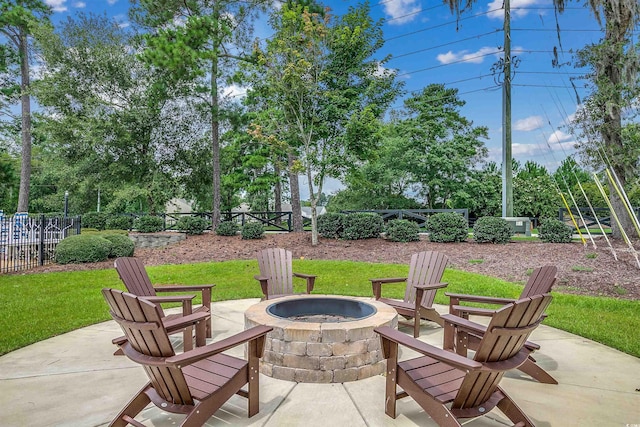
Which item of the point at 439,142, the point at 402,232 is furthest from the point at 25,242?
the point at 439,142

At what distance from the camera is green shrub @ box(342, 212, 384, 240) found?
1167cm

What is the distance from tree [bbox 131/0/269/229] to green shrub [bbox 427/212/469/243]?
29.1 feet

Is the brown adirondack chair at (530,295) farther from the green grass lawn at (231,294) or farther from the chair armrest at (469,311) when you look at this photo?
the green grass lawn at (231,294)

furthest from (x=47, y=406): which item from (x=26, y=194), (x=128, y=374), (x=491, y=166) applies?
(x=491, y=166)

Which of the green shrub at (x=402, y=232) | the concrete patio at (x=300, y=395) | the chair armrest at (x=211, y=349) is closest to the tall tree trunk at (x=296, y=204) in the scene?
the green shrub at (x=402, y=232)

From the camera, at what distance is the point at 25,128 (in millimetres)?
17703

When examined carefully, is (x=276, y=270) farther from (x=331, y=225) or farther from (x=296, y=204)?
(x=296, y=204)

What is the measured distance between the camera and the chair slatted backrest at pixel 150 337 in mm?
1991

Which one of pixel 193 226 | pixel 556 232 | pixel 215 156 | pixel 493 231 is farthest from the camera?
pixel 215 156

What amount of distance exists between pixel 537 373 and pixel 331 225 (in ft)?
29.9

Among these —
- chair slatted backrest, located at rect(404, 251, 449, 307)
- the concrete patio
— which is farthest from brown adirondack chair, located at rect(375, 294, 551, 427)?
chair slatted backrest, located at rect(404, 251, 449, 307)

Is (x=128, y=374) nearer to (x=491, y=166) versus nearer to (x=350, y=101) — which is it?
(x=350, y=101)

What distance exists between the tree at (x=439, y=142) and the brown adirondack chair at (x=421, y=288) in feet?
54.4

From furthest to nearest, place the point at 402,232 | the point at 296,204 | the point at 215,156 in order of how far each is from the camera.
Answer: the point at 215,156, the point at 296,204, the point at 402,232
